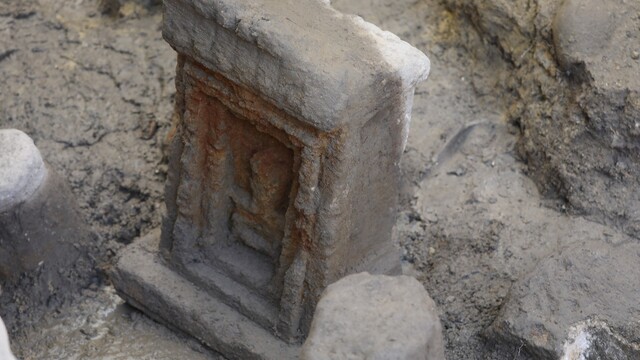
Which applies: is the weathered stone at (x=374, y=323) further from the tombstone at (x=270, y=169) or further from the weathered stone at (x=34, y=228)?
the weathered stone at (x=34, y=228)

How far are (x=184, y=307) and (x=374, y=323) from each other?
4.48ft

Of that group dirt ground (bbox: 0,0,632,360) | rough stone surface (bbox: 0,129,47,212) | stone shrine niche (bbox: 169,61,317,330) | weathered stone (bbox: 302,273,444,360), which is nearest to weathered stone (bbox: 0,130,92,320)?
rough stone surface (bbox: 0,129,47,212)

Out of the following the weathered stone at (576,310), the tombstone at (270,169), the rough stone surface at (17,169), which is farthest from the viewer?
the rough stone surface at (17,169)

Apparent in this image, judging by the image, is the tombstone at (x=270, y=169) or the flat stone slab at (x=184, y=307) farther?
the flat stone slab at (x=184, y=307)

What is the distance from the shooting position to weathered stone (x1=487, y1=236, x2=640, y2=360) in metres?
4.15

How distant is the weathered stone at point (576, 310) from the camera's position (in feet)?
13.6

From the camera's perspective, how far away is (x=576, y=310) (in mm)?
4195

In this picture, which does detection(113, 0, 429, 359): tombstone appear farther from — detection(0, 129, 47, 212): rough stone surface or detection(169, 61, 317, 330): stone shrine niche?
detection(0, 129, 47, 212): rough stone surface

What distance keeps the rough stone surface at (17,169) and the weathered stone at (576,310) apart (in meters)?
1.67

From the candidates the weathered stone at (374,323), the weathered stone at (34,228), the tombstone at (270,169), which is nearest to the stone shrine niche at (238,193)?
the tombstone at (270,169)

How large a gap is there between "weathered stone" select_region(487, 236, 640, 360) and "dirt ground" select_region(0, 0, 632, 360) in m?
0.11

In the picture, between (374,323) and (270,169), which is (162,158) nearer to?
(270,169)

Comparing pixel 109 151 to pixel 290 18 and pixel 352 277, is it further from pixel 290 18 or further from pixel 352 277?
pixel 352 277

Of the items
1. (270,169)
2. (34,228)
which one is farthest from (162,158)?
(270,169)
